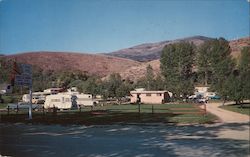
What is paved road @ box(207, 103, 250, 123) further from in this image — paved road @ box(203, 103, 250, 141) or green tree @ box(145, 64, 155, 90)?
green tree @ box(145, 64, 155, 90)

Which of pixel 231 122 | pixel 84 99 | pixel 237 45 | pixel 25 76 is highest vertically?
pixel 237 45

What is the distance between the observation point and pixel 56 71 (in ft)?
21.7

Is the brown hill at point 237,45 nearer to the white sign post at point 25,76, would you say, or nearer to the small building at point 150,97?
the small building at point 150,97

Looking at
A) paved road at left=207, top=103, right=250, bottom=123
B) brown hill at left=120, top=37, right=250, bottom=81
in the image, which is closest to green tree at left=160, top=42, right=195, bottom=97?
brown hill at left=120, top=37, right=250, bottom=81

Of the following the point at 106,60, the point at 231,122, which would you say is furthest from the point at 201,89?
the point at 106,60

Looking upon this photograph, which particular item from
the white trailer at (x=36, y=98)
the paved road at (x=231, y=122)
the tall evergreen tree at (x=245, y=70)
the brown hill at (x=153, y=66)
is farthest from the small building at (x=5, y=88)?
the tall evergreen tree at (x=245, y=70)

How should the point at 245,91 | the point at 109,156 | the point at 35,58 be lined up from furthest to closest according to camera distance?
1. the point at 109,156
2. the point at 35,58
3. the point at 245,91

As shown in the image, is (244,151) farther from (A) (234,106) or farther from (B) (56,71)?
(B) (56,71)

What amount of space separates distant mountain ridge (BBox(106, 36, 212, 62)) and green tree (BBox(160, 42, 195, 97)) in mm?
62

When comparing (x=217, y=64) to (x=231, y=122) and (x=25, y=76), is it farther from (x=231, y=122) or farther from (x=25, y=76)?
(x=25, y=76)

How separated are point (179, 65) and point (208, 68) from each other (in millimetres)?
451

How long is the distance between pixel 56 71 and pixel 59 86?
259 millimetres

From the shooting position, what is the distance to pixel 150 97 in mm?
6559

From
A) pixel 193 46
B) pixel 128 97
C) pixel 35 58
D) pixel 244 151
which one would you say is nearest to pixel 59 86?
pixel 35 58
